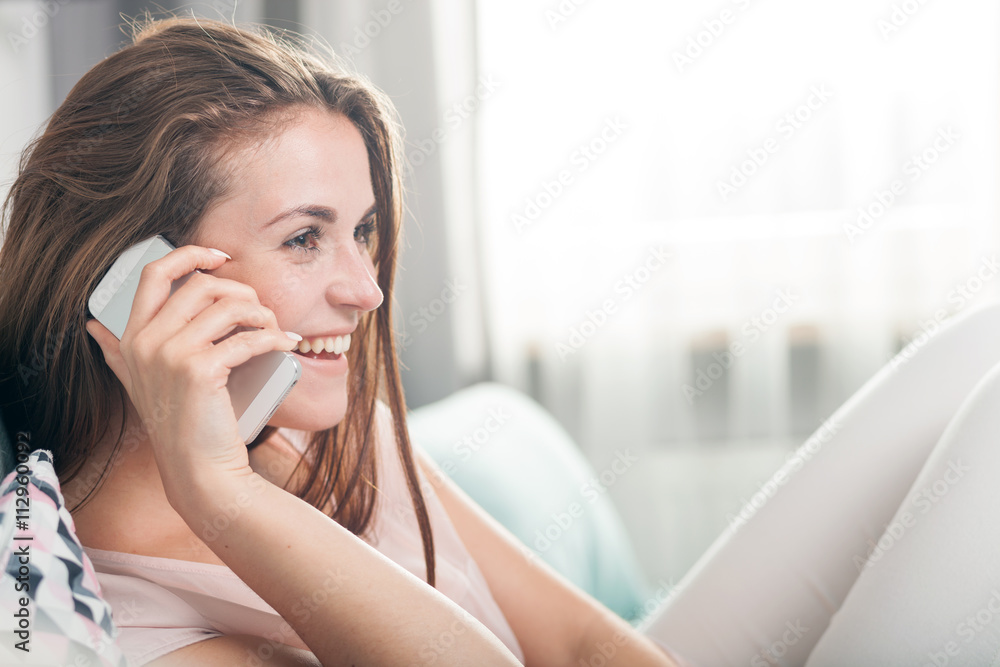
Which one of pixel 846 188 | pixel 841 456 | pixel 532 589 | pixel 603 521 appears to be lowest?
pixel 603 521

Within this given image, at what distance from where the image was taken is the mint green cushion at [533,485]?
1238 mm

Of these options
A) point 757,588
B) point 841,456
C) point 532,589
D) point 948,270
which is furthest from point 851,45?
point 532,589

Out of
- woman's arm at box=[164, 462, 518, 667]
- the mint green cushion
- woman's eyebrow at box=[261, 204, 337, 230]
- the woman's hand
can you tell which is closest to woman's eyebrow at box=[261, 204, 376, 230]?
woman's eyebrow at box=[261, 204, 337, 230]

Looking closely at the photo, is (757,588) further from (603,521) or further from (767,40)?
(767,40)

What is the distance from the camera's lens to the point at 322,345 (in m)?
0.71

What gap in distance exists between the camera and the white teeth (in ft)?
2.29

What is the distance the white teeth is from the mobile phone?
10 centimetres

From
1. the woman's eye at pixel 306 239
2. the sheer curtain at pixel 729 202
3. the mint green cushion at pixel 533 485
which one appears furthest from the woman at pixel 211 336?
the sheer curtain at pixel 729 202

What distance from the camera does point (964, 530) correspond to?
71 cm

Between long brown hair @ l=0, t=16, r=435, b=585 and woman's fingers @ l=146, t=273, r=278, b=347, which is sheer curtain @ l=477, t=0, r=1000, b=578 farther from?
woman's fingers @ l=146, t=273, r=278, b=347

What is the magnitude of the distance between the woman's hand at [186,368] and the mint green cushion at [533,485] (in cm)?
69

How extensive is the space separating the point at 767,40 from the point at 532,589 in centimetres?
157

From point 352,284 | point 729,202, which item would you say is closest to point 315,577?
point 352,284

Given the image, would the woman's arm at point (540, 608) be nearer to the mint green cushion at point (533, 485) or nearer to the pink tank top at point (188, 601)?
the pink tank top at point (188, 601)
